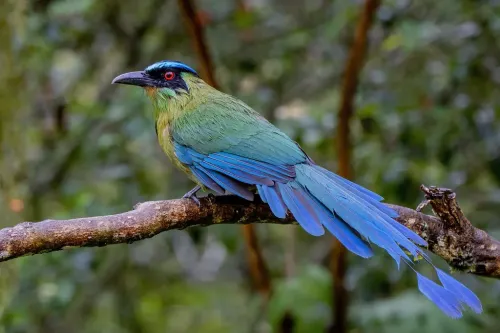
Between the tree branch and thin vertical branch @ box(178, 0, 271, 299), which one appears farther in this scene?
thin vertical branch @ box(178, 0, 271, 299)

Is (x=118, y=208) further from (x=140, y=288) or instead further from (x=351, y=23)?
(x=351, y=23)

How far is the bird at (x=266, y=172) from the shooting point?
7.69 ft

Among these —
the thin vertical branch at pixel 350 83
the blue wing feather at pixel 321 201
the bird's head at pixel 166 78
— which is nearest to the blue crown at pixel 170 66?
the bird's head at pixel 166 78

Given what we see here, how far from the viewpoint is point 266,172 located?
9.45 feet

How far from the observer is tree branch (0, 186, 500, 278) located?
81.8 inches

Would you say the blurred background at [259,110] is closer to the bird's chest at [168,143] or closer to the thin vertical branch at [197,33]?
the thin vertical branch at [197,33]

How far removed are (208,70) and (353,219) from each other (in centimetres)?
152

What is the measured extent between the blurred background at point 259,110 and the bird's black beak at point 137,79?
0.30m

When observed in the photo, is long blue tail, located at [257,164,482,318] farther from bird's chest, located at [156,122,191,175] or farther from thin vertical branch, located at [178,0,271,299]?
Result: thin vertical branch, located at [178,0,271,299]

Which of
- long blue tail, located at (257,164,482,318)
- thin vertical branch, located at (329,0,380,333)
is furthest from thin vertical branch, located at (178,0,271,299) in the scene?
long blue tail, located at (257,164,482,318)

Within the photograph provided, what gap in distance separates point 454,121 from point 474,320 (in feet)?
3.62

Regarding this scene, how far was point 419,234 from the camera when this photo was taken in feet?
8.47

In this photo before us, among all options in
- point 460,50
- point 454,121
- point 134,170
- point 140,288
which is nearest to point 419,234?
point 454,121

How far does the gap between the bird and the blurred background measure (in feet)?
1.08
